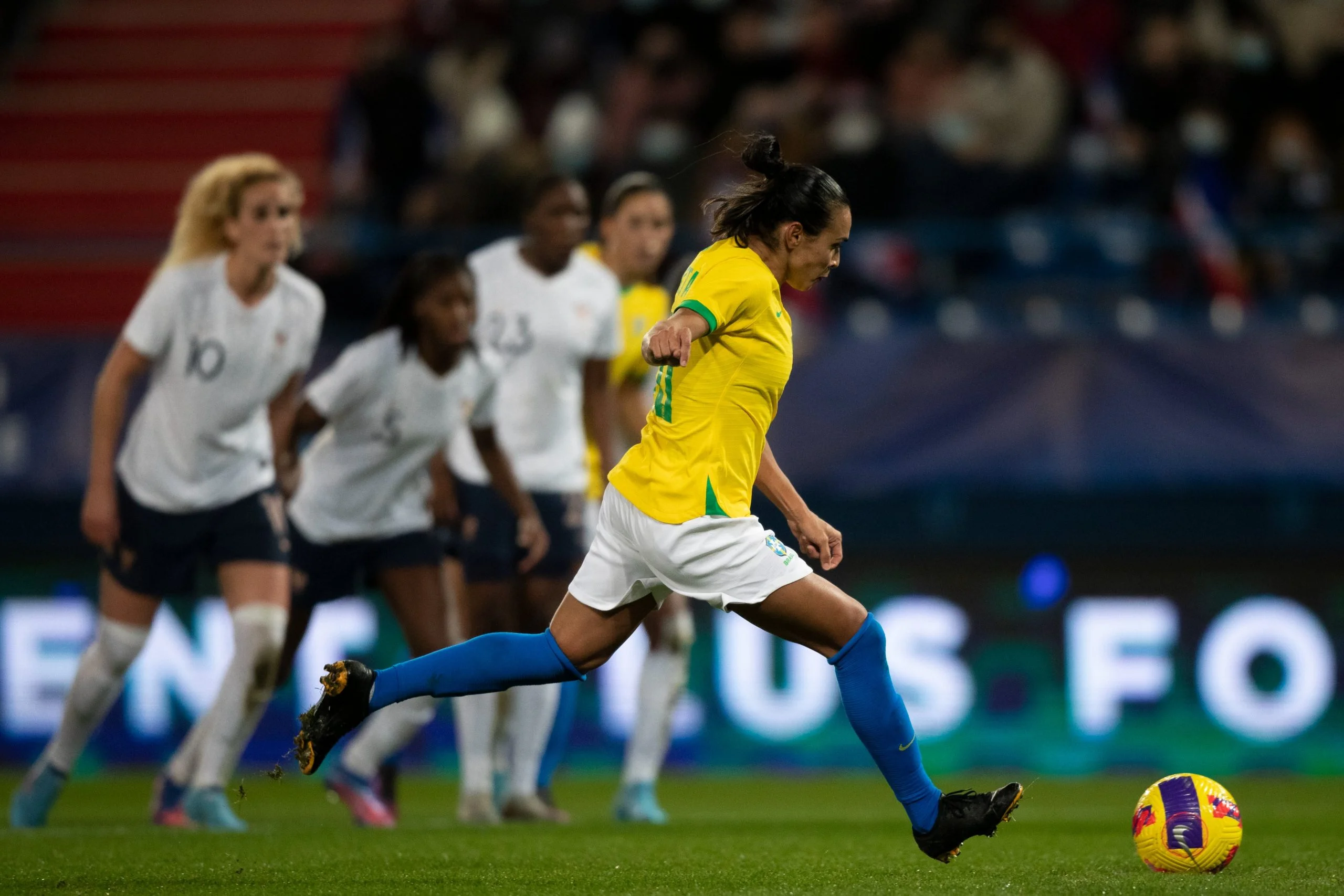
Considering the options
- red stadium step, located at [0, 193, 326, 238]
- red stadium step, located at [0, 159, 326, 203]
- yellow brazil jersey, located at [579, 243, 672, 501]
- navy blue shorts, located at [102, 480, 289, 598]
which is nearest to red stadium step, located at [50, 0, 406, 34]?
red stadium step, located at [0, 159, 326, 203]

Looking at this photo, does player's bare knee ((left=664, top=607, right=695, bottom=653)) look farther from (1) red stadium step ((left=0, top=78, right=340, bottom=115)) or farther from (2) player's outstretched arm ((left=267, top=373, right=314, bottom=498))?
(1) red stadium step ((left=0, top=78, right=340, bottom=115))

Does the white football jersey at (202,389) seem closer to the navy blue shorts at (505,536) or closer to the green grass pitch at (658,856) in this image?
the navy blue shorts at (505,536)

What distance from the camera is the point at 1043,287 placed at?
10.8m

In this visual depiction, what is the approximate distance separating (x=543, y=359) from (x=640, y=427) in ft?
2.00

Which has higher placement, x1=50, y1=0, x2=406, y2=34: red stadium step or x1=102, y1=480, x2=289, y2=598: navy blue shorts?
x1=50, y1=0, x2=406, y2=34: red stadium step

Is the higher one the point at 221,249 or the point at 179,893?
the point at 221,249

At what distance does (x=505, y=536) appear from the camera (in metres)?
7.80

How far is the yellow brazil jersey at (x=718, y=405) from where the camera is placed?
16.5ft

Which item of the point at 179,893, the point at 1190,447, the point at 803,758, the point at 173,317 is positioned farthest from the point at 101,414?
the point at 1190,447

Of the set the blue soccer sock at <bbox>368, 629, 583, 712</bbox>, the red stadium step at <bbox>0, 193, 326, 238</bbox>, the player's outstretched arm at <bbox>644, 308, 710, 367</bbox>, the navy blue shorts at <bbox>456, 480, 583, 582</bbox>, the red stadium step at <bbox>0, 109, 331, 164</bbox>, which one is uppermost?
the red stadium step at <bbox>0, 109, 331, 164</bbox>

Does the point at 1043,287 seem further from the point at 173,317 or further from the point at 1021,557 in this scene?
the point at 173,317

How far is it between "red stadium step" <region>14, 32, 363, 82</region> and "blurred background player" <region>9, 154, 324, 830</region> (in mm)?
10210

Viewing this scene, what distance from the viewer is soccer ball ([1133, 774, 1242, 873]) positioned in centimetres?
526

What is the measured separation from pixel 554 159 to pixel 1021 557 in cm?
438
